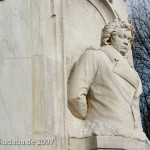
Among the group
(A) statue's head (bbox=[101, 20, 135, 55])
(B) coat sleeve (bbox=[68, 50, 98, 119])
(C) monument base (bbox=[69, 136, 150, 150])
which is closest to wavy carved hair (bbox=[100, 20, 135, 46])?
(A) statue's head (bbox=[101, 20, 135, 55])

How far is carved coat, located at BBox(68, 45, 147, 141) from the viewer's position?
5.66 m

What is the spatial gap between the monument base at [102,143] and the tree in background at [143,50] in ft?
33.7

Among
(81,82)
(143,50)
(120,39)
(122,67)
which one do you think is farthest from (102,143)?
(143,50)

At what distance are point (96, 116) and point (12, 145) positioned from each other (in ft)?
4.35

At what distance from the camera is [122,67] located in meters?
6.11

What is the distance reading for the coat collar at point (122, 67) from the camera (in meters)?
6.07

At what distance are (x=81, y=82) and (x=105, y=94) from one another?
34 cm

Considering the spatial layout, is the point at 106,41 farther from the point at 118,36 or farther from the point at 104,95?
the point at 104,95

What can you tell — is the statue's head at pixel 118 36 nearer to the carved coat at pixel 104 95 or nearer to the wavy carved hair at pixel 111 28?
the wavy carved hair at pixel 111 28

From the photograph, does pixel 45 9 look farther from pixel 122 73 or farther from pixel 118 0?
pixel 118 0

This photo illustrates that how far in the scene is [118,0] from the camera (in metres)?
7.58

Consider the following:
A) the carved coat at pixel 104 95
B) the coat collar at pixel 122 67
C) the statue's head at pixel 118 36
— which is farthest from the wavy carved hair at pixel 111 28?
the carved coat at pixel 104 95

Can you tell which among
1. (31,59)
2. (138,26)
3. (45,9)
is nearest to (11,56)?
(31,59)

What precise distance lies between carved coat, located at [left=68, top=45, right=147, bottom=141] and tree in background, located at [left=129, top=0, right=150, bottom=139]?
32.0ft
